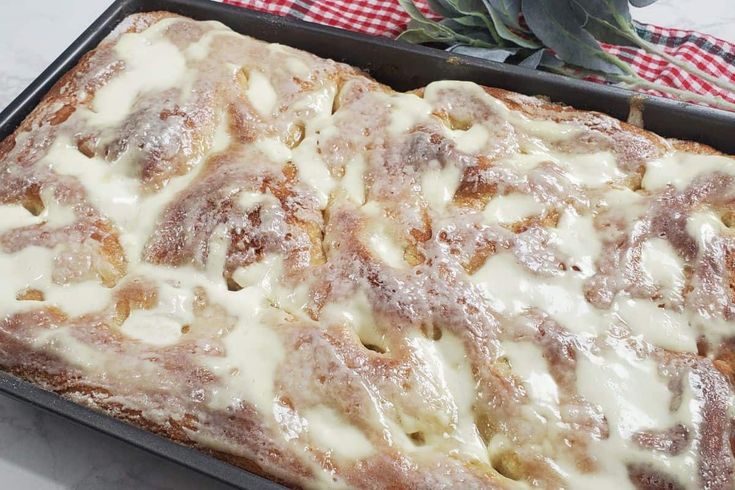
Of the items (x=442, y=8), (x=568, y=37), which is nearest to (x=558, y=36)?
(x=568, y=37)

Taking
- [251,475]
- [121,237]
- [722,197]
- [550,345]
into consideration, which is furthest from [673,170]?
[121,237]

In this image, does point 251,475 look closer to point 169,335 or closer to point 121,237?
point 169,335

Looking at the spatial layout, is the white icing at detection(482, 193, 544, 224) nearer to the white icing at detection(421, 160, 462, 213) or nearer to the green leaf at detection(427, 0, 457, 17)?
the white icing at detection(421, 160, 462, 213)

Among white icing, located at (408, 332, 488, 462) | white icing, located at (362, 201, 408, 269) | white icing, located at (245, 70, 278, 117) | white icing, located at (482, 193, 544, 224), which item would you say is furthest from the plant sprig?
white icing, located at (408, 332, 488, 462)

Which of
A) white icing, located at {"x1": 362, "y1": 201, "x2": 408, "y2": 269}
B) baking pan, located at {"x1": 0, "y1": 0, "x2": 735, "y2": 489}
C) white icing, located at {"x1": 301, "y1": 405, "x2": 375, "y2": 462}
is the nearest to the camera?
white icing, located at {"x1": 301, "y1": 405, "x2": 375, "y2": 462}

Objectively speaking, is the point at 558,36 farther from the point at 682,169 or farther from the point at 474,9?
the point at 682,169

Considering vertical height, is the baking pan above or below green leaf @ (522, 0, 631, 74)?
below
